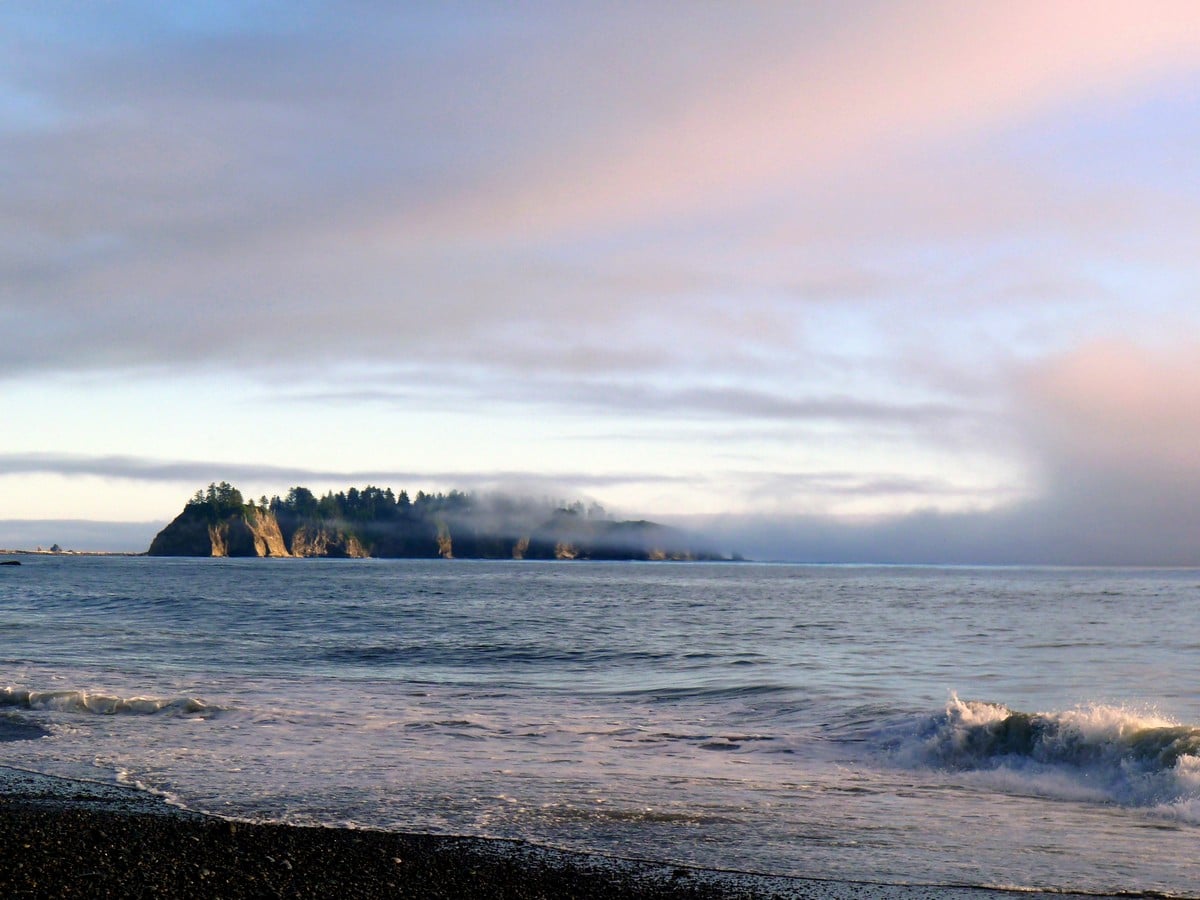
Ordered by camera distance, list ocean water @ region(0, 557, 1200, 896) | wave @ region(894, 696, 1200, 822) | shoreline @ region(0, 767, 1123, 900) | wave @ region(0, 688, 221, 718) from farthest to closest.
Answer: wave @ region(0, 688, 221, 718), wave @ region(894, 696, 1200, 822), ocean water @ region(0, 557, 1200, 896), shoreline @ region(0, 767, 1123, 900)

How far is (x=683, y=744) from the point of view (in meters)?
17.2

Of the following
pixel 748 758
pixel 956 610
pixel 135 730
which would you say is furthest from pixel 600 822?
pixel 956 610

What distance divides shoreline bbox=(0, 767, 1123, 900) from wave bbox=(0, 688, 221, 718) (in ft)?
28.9

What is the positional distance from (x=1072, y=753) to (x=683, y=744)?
5978 mm

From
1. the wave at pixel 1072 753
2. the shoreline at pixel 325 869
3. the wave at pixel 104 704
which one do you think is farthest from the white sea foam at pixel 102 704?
the wave at pixel 1072 753

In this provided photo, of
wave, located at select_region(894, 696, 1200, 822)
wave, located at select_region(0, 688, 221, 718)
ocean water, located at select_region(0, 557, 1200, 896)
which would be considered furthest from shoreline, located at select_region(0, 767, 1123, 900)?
wave, located at select_region(0, 688, 221, 718)

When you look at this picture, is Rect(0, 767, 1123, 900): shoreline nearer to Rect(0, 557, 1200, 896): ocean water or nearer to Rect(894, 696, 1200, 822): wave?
Rect(0, 557, 1200, 896): ocean water

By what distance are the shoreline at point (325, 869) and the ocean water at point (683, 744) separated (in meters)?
0.51

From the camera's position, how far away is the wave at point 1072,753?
1377cm

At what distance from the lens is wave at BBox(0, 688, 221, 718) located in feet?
63.9

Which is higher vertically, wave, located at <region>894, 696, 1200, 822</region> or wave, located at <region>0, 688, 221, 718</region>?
wave, located at <region>894, 696, 1200, 822</region>

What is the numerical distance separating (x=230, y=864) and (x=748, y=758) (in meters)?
8.80

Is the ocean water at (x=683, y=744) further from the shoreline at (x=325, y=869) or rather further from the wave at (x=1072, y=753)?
the shoreline at (x=325, y=869)

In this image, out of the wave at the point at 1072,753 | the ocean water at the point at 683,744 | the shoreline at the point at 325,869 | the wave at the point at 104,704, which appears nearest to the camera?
the shoreline at the point at 325,869
